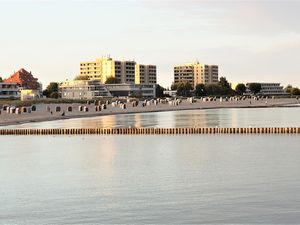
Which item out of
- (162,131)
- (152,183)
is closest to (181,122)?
(162,131)

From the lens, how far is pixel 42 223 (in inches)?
923

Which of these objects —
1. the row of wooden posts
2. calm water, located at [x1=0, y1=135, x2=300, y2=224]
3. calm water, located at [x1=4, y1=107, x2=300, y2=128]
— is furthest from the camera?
calm water, located at [x1=4, y1=107, x2=300, y2=128]

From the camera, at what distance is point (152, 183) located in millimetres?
32906

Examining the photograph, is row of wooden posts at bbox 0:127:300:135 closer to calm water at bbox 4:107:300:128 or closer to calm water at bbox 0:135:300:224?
calm water at bbox 0:135:300:224

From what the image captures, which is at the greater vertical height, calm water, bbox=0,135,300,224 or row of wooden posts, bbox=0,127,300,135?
row of wooden posts, bbox=0,127,300,135

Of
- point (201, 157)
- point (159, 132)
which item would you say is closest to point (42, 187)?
point (201, 157)

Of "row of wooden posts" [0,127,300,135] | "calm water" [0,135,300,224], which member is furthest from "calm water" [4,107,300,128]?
"calm water" [0,135,300,224]

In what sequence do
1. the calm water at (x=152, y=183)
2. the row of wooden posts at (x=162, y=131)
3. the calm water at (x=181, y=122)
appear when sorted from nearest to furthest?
the calm water at (x=152, y=183), the row of wooden posts at (x=162, y=131), the calm water at (x=181, y=122)

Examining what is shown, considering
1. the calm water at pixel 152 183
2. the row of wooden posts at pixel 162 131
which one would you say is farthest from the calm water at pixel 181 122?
the calm water at pixel 152 183

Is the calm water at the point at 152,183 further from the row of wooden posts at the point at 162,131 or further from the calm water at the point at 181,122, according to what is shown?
the calm water at the point at 181,122

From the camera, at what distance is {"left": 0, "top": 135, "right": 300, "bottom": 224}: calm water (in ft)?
80.9

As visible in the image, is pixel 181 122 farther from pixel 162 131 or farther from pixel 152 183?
pixel 152 183

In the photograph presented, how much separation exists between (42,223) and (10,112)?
114 metres

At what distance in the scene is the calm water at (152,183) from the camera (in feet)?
80.9
